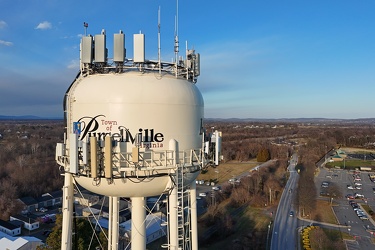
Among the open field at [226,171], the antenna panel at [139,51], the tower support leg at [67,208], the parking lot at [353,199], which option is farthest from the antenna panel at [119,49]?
the open field at [226,171]

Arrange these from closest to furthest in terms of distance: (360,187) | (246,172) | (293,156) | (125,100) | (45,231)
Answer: (125,100) < (45,231) < (360,187) < (246,172) < (293,156)

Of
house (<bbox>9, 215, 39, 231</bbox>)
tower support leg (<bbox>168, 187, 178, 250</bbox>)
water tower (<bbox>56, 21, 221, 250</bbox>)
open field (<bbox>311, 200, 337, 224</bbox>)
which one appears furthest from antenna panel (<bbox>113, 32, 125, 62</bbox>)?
open field (<bbox>311, 200, 337, 224</bbox>)

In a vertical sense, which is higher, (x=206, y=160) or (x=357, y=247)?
(x=206, y=160)

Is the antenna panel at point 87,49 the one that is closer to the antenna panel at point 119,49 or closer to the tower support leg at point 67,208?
the antenna panel at point 119,49

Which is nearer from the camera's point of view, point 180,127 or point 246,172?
point 180,127

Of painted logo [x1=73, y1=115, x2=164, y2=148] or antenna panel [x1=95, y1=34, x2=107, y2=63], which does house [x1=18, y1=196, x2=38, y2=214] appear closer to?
painted logo [x1=73, y1=115, x2=164, y2=148]

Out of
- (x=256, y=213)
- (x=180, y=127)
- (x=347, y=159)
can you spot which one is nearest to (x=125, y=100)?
(x=180, y=127)

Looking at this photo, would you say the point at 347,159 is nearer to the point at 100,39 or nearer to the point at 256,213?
Result: the point at 256,213

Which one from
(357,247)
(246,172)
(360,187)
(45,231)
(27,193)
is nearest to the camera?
(357,247)
